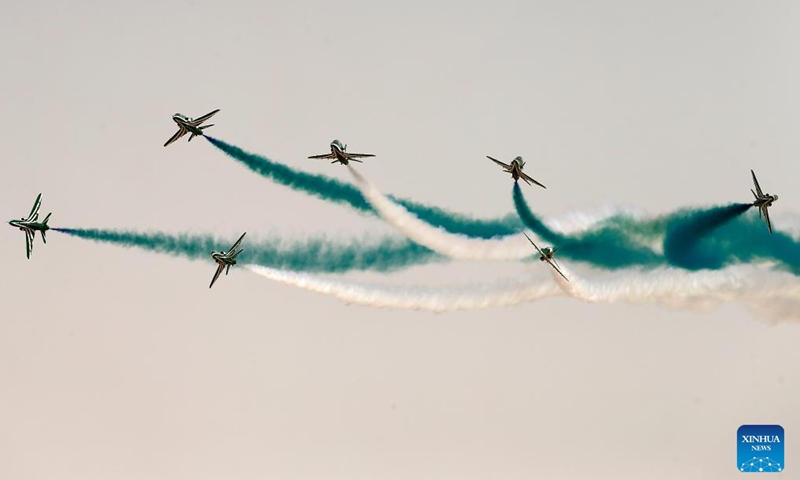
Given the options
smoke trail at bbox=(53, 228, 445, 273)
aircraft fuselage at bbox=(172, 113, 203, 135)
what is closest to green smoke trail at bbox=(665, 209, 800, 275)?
smoke trail at bbox=(53, 228, 445, 273)

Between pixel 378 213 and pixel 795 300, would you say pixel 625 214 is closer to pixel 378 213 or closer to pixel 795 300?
pixel 795 300

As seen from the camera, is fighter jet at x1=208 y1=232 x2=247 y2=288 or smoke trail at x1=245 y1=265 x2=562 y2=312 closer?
fighter jet at x1=208 y1=232 x2=247 y2=288

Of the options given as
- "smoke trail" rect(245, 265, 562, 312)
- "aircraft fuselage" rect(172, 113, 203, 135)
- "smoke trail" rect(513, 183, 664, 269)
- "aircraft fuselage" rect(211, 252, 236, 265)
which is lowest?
"smoke trail" rect(245, 265, 562, 312)

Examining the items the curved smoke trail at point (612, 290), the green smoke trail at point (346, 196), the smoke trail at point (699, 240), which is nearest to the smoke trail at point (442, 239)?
the green smoke trail at point (346, 196)

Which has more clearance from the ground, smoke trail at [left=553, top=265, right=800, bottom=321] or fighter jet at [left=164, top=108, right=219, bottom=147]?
fighter jet at [left=164, top=108, right=219, bottom=147]

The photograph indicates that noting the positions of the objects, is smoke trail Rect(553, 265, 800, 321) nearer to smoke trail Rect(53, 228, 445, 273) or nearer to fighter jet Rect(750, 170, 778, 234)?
fighter jet Rect(750, 170, 778, 234)

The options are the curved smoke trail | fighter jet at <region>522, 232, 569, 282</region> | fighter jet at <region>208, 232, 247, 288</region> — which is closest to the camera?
fighter jet at <region>208, 232, 247, 288</region>

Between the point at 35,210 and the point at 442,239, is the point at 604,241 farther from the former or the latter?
the point at 35,210
